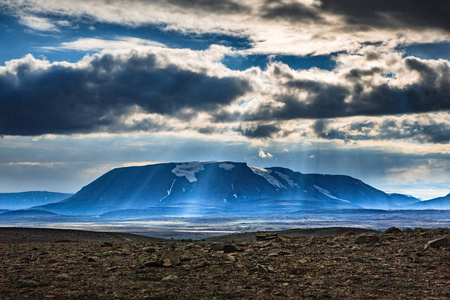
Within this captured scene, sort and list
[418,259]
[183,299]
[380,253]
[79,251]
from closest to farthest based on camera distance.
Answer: [183,299] < [418,259] < [380,253] < [79,251]

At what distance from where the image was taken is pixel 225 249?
78.7ft

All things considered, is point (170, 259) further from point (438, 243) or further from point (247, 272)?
point (438, 243)

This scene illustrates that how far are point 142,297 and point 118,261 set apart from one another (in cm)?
658

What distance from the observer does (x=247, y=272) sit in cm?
1895

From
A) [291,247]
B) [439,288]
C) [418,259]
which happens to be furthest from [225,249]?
[439,288]

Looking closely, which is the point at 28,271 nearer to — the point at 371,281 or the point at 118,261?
the point at 118,261

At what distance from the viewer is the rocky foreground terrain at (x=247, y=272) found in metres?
16.3

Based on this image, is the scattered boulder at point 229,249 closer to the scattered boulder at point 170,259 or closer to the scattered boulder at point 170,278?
the scattered boulder at point 170,259

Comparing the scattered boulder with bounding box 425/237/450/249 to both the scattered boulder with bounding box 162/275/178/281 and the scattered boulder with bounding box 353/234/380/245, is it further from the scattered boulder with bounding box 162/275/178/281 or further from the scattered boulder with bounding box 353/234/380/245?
the scattered boulder with bounding box 162/275/178/281

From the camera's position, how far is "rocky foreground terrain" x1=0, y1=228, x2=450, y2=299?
1633 cm

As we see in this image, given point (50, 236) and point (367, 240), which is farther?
point (50, 236)

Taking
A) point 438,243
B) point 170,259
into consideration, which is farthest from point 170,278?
point 438,243

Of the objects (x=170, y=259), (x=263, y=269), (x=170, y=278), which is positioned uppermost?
(x=170, y=259)

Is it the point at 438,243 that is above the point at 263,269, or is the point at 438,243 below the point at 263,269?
above
